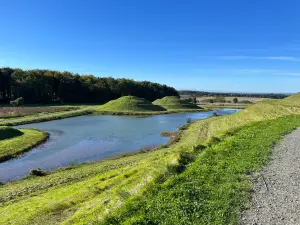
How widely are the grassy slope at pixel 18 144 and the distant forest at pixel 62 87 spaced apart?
73.2m

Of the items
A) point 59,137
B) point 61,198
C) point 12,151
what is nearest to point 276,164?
point 61,198

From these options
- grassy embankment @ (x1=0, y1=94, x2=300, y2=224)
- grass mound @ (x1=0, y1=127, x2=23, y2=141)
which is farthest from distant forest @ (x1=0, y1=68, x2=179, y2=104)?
grassy embankment @ (x1=0, y1=94, x2=300, y2=224)

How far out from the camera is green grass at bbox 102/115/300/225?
25.0 ft

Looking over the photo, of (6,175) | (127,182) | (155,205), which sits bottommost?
(6,175)

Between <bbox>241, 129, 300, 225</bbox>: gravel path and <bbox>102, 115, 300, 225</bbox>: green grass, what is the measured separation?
0.37 m

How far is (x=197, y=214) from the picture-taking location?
7.69 metres

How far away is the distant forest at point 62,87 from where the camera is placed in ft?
337

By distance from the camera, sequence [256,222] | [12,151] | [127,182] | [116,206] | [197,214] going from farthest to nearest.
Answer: [12,151] → [127,182] → [116,206] → [197,214] → [256,222]

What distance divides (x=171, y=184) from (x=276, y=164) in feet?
18.3

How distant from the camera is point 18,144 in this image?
102 ft

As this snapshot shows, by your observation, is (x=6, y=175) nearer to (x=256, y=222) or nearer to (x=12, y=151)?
(x=12, y=151)

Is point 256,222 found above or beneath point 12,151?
above

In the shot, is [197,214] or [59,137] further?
[59,137]

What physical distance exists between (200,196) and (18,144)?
1117 inches
